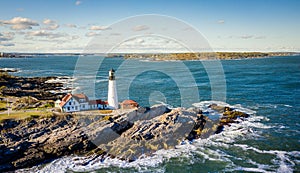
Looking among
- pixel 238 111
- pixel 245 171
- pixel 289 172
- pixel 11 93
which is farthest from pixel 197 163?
pixel 11 93

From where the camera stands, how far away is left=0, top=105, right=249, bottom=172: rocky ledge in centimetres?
2312

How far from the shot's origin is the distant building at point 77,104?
28984 mm

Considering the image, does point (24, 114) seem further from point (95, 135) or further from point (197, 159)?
point (197, 159)

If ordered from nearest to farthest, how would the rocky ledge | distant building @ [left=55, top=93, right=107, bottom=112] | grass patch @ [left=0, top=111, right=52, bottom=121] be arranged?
the rocky ledge
grass patch @ [left=0, top=111, right=52, bottom=121]
distant building @ [left=55, top=93, right=107, bottom=112]

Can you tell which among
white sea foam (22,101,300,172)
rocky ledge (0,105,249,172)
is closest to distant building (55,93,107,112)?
rocky ledge (0,105,249,172)

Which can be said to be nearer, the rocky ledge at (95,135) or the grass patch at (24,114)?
the rocky ledge at (95,135)

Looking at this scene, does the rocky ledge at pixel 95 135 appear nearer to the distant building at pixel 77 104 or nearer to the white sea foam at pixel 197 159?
the white sea foam at pixel 197 159

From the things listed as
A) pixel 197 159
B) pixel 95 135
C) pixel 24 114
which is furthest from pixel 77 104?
pixel 197 159

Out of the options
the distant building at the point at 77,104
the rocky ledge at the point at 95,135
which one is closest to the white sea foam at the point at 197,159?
the rocky ledge at the point at 95,135

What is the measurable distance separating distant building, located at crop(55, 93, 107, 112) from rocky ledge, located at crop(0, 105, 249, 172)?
1.67 meters

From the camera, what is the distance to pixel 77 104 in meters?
29.6

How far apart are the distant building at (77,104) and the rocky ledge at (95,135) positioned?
1670 mm

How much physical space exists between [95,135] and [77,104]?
5730 millimetres

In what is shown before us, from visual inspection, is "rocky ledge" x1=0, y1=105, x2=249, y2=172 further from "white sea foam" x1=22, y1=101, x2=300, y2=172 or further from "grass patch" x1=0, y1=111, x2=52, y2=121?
"white sea foam" x1=22, y1=101, x2=300, y2=172
